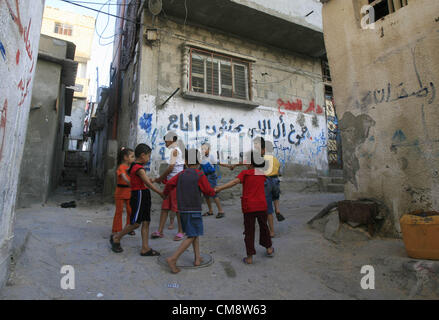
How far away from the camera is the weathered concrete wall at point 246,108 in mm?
7094

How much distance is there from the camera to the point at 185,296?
7.51 ft

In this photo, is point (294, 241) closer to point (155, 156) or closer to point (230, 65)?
point (155, 156)

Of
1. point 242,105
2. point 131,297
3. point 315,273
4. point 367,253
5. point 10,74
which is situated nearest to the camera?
point 10,74

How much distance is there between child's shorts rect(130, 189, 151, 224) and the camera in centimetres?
317

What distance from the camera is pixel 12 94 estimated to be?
7.09ft

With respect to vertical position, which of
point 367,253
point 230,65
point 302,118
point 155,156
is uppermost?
point 230,65

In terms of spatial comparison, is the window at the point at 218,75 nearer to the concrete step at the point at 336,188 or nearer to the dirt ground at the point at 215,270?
the concrete step at the point at 336,188

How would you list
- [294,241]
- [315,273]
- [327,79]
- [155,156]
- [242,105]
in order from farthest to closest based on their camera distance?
1. [327,79]
2. [242,105]
3. [155,156]
4. [294,241]
5. [315,273]

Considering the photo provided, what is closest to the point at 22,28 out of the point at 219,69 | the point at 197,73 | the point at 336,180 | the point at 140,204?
the point at 140,204

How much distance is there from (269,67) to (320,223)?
21.3ft

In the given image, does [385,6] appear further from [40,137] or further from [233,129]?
[40,137]

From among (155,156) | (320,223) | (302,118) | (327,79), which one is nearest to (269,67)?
(302,118)

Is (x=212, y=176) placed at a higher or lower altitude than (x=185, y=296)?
higher

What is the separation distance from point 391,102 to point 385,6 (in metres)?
1.61
